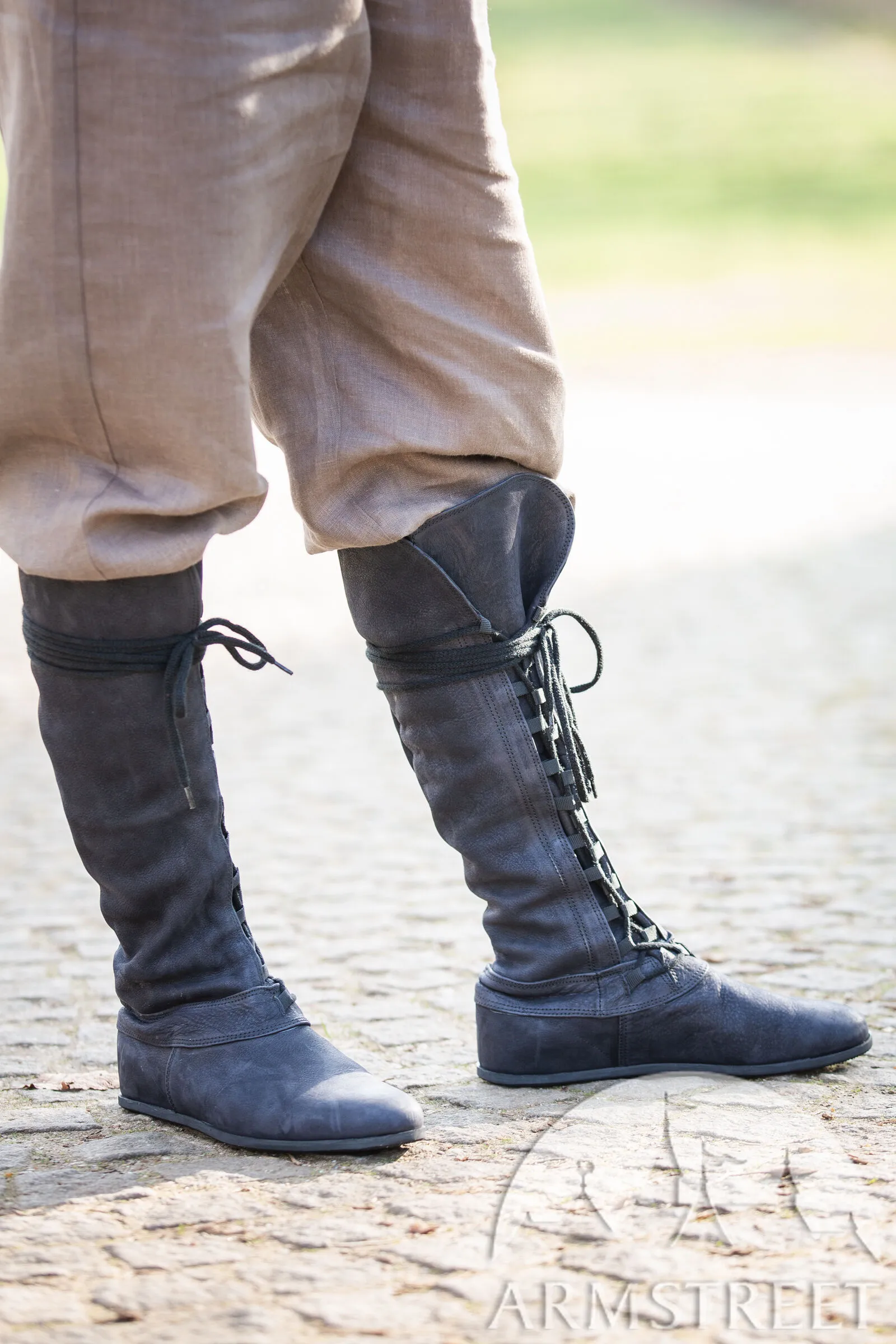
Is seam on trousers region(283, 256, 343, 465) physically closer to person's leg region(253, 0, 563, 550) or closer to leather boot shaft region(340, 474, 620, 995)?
person's leg region(253, 0, 563, 550)

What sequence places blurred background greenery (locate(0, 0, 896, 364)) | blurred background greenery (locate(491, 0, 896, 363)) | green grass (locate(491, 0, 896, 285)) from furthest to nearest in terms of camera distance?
green grass (locate(491, 0, 896, 285)) < blurred background greenery (locate(491, 0, 896, 363)) < blurred background greenery (locate(0, 0, 896, 364))

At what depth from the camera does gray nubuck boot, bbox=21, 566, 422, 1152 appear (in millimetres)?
1329

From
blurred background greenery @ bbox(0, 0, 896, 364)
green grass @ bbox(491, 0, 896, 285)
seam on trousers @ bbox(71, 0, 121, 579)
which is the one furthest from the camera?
green grass @ bbox(491, 0, 896, 285)

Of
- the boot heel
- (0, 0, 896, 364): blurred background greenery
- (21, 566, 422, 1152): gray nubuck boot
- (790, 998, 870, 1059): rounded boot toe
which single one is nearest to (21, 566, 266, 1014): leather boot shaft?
(21, 566, 422, 1152): gray nubuck boot

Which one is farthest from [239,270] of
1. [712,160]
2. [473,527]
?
[712,160]

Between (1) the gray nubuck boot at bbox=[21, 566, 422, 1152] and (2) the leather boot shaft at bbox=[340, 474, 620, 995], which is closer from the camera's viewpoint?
(1) the gray nubuck boot at bbox=[21, 566, 422, 1152]

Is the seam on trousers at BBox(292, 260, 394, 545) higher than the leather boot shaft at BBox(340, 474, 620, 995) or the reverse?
higher

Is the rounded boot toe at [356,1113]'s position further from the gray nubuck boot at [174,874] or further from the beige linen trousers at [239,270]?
the beige linen trousers at [239,270]

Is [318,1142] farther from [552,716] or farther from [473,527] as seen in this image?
[473,527]

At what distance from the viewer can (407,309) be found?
1.41m

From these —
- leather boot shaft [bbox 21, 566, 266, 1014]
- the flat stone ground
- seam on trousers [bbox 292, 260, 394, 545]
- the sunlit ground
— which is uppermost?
the sunlit ground

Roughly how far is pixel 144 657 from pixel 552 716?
414mm

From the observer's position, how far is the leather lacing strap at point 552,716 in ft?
4.83

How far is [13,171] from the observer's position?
126 centimetres
